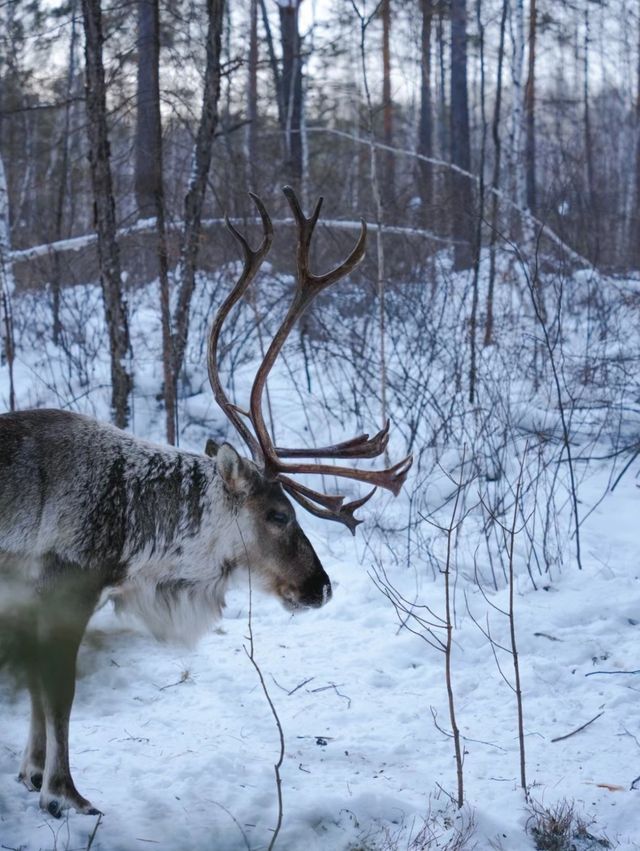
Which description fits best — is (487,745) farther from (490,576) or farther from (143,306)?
(143,306)

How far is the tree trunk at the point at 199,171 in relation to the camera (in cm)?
588

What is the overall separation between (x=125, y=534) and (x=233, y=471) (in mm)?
402

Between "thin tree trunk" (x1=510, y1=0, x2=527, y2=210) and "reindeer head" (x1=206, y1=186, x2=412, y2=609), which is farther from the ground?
"thin tree trunk" (x1=510, y1=0, x2=527, y2=210)

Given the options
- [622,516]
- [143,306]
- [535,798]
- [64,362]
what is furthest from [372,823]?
[143,306]

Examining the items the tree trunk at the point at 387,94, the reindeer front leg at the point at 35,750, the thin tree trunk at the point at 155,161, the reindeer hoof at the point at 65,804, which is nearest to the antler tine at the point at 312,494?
the reindeer front leg at the point at 35,750

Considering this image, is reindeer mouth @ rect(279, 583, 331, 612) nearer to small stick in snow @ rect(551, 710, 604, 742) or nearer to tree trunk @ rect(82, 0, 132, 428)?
small stick in snow @ rect(551, 710, 604, 742)

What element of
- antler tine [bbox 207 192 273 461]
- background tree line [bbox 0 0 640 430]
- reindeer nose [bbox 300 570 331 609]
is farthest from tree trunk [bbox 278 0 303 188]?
reindeer nose [bbox 300 570 331 609]

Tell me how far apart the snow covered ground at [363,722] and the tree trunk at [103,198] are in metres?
2.19

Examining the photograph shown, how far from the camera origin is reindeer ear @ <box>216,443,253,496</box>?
111 inches

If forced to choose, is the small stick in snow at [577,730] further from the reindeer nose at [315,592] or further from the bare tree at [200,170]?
the bare tree at [200,170]

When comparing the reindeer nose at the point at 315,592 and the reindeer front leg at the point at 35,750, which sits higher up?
the reindeer nose at the point at 315,592

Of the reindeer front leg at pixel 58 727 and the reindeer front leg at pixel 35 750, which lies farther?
the reindeer front leg at pixel 35 750

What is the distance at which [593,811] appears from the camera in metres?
2.56

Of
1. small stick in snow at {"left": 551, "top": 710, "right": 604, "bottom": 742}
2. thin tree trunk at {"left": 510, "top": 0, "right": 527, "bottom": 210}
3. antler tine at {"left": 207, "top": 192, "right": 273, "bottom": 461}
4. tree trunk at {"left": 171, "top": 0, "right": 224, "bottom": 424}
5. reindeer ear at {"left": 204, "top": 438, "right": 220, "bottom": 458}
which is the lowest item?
small stick in snow at {"left": 551, "top": 710, "right": 604, "bottom": 742}
